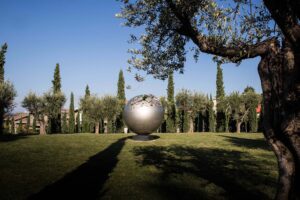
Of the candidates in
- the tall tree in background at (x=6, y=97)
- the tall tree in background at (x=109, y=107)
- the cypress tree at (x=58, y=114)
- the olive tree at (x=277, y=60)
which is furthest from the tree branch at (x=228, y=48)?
the cypress tree at (x=58, y=114)

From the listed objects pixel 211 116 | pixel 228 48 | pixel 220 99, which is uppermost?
pixel 220 99

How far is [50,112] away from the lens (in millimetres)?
62938

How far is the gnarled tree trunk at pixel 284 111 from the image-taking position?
285 inches

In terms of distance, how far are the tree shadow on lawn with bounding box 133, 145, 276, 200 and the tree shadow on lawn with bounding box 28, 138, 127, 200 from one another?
2.19 m

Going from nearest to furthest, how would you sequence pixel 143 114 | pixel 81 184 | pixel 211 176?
pixel 81 184 → pixel 211 176 → pixel 143 114

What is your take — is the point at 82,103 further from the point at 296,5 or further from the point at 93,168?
the point at 296,5

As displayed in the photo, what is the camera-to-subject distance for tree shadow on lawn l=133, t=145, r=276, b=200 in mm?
10023

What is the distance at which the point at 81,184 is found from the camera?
11.3 m

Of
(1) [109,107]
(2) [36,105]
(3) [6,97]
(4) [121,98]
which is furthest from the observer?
(4) [121,98]

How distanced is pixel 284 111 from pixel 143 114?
2154 cm

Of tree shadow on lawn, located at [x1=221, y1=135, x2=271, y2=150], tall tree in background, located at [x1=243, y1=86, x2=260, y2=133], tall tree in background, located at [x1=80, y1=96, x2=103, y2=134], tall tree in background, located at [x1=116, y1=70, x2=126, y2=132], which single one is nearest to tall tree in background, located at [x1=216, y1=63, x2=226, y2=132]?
tall tree in background, located at [x1=243, y1=86, x2=260, y2=133]

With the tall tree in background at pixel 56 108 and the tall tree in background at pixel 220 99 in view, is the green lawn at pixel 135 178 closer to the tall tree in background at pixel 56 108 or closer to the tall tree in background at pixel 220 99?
the tall tree in background at pixel 56 108

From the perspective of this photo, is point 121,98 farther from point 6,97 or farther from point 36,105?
point 6,97

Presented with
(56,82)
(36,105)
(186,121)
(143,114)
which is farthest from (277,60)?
(56,82)
